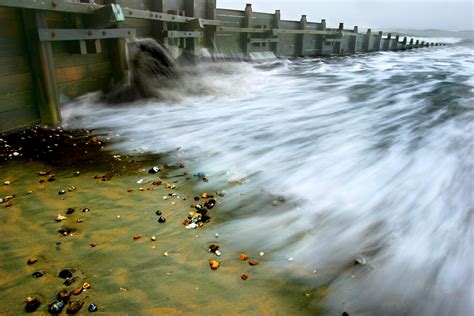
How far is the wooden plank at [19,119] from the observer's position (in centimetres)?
554

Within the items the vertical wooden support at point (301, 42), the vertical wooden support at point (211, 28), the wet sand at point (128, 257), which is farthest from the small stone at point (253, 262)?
the vertical wooden support at point (301, 42)

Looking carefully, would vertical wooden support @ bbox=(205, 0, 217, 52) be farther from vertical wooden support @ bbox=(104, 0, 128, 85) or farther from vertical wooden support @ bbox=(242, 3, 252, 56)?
vertical wooden support @ bbox=(104, 0, 128, 85)

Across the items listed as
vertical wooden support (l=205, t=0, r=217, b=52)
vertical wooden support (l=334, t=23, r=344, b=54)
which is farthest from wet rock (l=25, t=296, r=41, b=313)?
vertical wooden support (l=334, t=23, r=344, b=54)

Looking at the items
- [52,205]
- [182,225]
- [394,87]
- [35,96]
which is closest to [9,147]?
[35,96]

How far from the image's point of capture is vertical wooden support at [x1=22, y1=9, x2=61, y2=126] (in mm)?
5609

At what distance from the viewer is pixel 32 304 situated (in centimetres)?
221

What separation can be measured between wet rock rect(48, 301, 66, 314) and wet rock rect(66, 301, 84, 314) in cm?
5

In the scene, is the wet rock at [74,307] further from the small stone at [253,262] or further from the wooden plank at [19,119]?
the wooden plank at [19,119]

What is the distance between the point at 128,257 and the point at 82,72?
575 cm

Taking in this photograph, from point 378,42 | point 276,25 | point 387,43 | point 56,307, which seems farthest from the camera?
point 387,43

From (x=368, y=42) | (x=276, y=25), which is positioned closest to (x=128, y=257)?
(x=276, y=25)

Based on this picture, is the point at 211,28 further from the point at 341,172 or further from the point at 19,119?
the point at 341,172

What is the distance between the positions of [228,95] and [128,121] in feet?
11.6

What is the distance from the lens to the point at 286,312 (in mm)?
2254
